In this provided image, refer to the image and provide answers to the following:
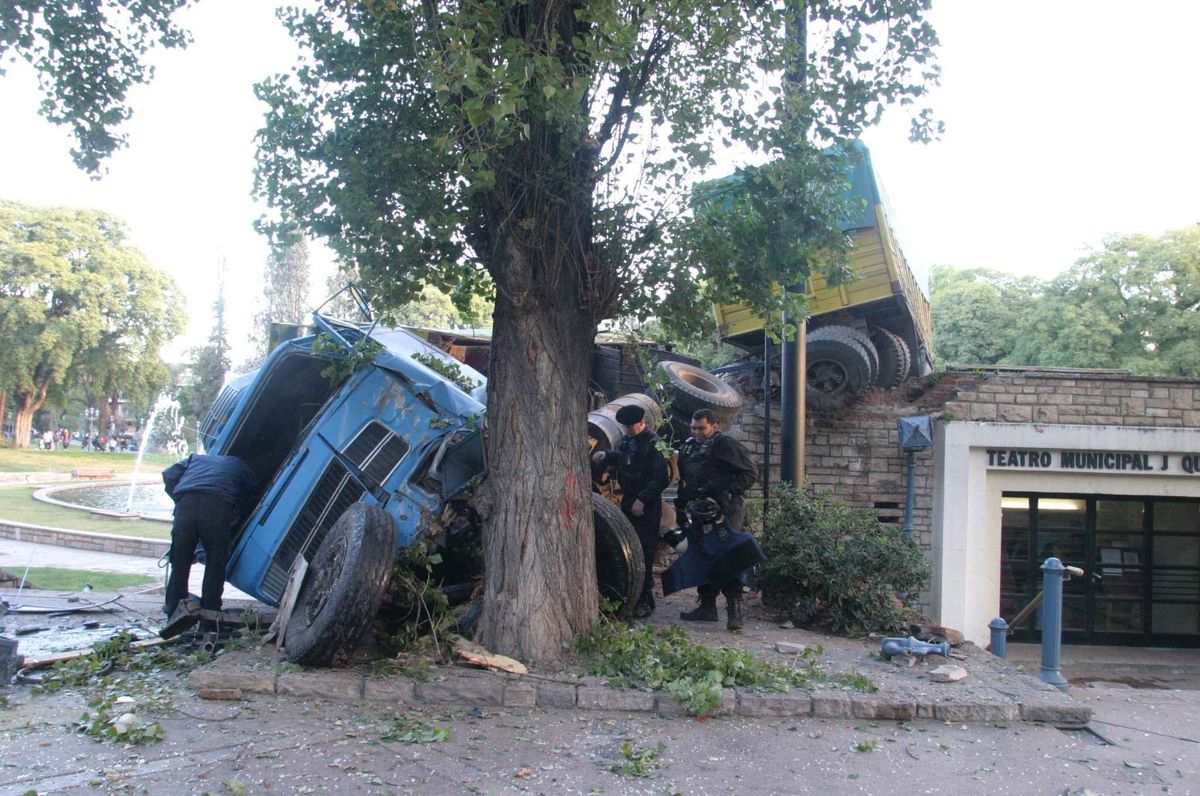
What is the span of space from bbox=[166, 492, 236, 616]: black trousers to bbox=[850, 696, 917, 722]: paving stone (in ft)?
15.0

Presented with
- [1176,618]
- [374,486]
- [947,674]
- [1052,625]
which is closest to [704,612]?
[947,674]

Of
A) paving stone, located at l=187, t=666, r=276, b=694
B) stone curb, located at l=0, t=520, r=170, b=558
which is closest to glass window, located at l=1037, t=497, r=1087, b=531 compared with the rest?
paving stone, located at l=187, t=666, r=276, b=694

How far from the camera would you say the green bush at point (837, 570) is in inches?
300

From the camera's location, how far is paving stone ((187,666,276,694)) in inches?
204

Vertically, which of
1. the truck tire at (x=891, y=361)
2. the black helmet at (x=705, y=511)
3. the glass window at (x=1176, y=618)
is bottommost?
the glass window at (x=1176, y=618)

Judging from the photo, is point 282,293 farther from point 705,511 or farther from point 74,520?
point 705,511

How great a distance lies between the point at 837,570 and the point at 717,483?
4.38 feet

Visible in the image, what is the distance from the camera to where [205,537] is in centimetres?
687

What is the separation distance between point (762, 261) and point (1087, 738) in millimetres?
3694

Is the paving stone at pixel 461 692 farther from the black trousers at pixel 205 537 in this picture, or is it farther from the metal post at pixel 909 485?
the metal post at pixel 909 485

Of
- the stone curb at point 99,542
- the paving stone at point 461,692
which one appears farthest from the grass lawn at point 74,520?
the paving stone at point 461,692

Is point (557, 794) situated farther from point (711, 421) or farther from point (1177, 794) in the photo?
point (711, 421)

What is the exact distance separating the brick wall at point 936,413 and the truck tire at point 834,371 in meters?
0.25

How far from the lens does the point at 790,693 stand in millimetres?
5430
